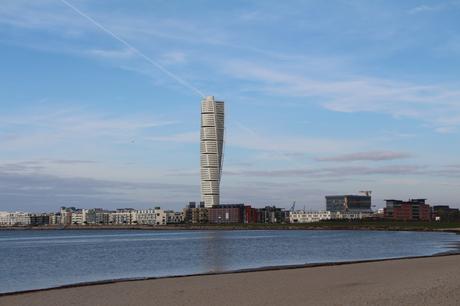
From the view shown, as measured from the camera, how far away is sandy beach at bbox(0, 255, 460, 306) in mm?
27609

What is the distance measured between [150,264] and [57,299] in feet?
93.1

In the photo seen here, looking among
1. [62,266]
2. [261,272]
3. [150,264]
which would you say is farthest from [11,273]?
[261,272]

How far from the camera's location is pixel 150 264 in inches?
2351

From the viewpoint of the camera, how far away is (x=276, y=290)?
32594mm

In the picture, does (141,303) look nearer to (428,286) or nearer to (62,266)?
(428,286)

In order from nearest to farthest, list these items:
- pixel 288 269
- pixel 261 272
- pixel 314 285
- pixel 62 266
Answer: pixel 314 285, pixel 261 272, pixel 288 269, pixel 62 266

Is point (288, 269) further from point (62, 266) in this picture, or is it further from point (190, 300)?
point (62, 266)

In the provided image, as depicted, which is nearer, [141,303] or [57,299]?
[141,303]

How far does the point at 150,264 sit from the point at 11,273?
13111 mm

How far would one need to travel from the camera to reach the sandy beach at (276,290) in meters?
27.6

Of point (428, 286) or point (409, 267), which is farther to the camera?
point (409, 267)

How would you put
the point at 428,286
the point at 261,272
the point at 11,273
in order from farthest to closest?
the point at 11,273 < the point at 261,272 < the point at 428,286

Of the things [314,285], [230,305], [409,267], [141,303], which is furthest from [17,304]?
[409,267]

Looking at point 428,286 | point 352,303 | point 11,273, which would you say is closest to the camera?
point 352,303
